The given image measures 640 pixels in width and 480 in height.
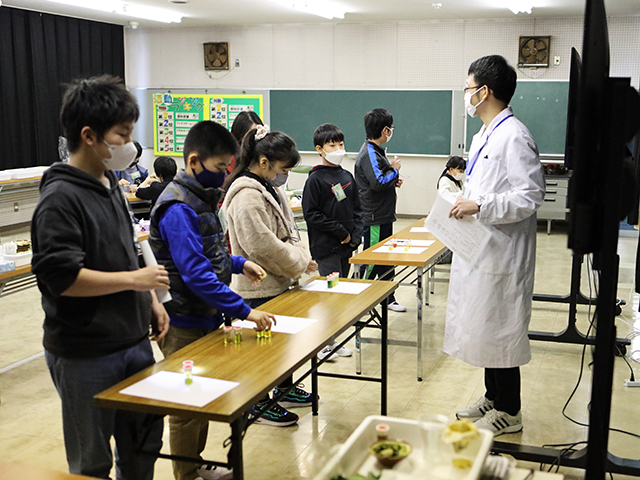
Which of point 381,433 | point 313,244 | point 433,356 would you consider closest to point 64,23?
point 313,244

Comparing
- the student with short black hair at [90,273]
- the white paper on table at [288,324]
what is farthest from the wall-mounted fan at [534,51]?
the student with short black hair at [90,273]

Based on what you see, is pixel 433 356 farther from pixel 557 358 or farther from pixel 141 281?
pixel 141 281

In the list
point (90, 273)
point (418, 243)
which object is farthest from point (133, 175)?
point (90, 273)

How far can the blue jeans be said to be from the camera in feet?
5.79

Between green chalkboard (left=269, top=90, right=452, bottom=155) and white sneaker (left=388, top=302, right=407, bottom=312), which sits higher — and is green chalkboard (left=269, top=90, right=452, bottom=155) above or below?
above

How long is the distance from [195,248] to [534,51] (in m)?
8.14

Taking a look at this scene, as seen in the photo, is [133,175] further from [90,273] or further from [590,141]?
Answer: [590,141]

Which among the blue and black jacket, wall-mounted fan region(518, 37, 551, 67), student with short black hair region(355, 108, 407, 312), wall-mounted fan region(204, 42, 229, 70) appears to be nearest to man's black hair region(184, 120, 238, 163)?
student with short black hair region(355, 108, 407, 312)

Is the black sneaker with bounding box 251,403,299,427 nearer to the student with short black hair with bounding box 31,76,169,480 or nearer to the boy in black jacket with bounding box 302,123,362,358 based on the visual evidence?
the boy in black jacket with bounding box 302,123,362,358

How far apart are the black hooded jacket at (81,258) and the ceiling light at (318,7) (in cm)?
671

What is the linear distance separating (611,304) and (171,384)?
3.79 feet

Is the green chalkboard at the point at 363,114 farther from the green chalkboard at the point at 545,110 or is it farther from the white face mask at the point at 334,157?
the white face mask at the point at 334,157

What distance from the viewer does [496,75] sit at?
8.97 ft

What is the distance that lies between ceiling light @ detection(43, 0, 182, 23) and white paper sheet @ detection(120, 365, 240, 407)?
24.6 ft
